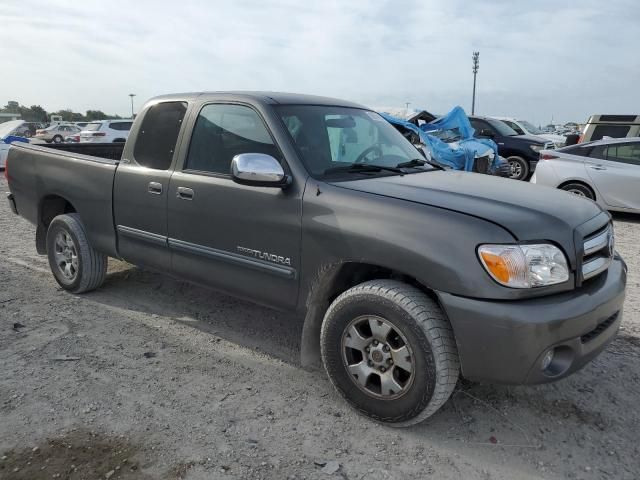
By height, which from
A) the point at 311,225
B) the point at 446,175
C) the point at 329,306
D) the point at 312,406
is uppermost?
the point at 446,175

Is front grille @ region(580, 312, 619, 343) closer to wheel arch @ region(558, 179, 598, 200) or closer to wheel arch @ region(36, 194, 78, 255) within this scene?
wheel arch @ region(36, 194, 78, 255)

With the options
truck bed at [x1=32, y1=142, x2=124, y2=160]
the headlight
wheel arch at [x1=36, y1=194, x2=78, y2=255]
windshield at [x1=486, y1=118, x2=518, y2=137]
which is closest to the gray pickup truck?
the headlight

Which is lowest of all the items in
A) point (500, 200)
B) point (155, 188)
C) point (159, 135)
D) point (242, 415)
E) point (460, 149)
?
point (242, 415)

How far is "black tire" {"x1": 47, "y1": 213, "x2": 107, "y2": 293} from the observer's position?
4.75 meters

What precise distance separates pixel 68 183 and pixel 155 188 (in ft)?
4.08

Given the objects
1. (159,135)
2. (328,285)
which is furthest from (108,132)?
(328,285)

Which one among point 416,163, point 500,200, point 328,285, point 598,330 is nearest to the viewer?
point 598,330

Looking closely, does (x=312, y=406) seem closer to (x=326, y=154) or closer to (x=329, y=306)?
(x=329, y=306)

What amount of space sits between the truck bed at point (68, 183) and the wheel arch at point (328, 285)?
2.02 metres

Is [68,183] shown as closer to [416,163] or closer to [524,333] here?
[416,163]

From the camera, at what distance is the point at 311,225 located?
3.12m

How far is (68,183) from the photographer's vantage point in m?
4.73

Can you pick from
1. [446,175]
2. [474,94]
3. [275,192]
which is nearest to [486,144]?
[446,175]

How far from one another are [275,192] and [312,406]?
4.19 ft
